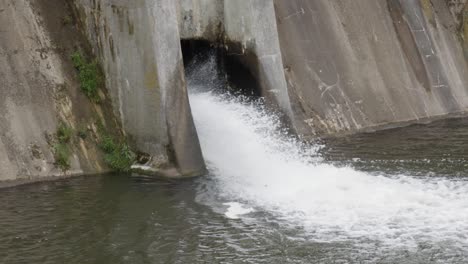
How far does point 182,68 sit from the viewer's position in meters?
13.3

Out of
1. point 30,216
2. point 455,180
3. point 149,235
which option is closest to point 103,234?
point 149,235

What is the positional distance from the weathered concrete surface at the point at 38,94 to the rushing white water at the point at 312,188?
84.4 inches

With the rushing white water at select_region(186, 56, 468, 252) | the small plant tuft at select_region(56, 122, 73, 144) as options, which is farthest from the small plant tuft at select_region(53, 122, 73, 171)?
the rushing white water at select_region(186, 56, 468, 252)

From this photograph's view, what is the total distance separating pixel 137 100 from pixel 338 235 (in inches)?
188

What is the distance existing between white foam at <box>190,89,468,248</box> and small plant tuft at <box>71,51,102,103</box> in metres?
1.97

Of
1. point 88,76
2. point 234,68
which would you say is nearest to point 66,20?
point 88,76

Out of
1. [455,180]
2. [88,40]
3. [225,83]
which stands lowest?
[455,180]

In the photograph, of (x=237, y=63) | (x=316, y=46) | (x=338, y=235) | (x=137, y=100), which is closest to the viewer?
(x=338, y=235)

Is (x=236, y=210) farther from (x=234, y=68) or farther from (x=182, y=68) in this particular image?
(x=234, y=68)

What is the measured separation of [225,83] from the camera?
619 inches

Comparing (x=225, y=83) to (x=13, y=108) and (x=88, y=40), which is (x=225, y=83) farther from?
(x=13, y=108)

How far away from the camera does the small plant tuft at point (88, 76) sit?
13.7 meters

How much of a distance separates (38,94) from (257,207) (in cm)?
439

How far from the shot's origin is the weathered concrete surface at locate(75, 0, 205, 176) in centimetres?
1309
